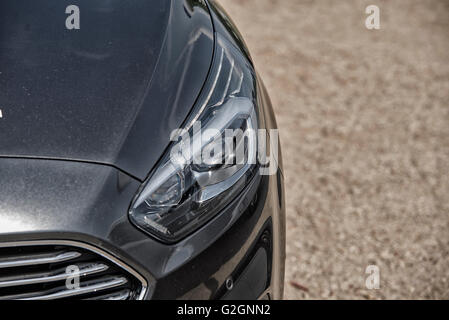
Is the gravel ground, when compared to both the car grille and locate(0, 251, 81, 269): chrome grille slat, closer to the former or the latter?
the car grille

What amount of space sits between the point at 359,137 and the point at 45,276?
7.97ft

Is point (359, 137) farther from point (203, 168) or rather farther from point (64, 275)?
point (64, 275)

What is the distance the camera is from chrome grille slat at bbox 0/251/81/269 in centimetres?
157

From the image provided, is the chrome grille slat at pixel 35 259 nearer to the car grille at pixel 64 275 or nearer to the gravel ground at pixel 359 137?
the car grille at pixel 64 275

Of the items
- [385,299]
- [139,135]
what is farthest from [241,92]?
[385,299]

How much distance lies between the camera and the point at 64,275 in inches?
62.6

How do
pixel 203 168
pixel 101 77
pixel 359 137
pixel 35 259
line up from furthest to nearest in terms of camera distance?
pixel 359 137
pixel 101 77
pixel 203 168
pixel 35 259

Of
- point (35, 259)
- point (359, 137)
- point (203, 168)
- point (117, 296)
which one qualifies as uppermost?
point (359, 137)

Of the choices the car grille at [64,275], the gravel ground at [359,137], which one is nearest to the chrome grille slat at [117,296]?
the car grille at [64,275]

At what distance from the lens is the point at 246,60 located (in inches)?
84.2

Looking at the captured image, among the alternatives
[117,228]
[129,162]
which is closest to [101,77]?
[129,162]

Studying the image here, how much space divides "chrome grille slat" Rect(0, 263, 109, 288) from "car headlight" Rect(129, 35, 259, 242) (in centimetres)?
16

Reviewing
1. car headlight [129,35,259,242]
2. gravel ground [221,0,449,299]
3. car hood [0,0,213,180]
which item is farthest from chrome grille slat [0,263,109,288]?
gravel ground [221,0,449,299]

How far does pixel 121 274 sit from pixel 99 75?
62 centimetres
